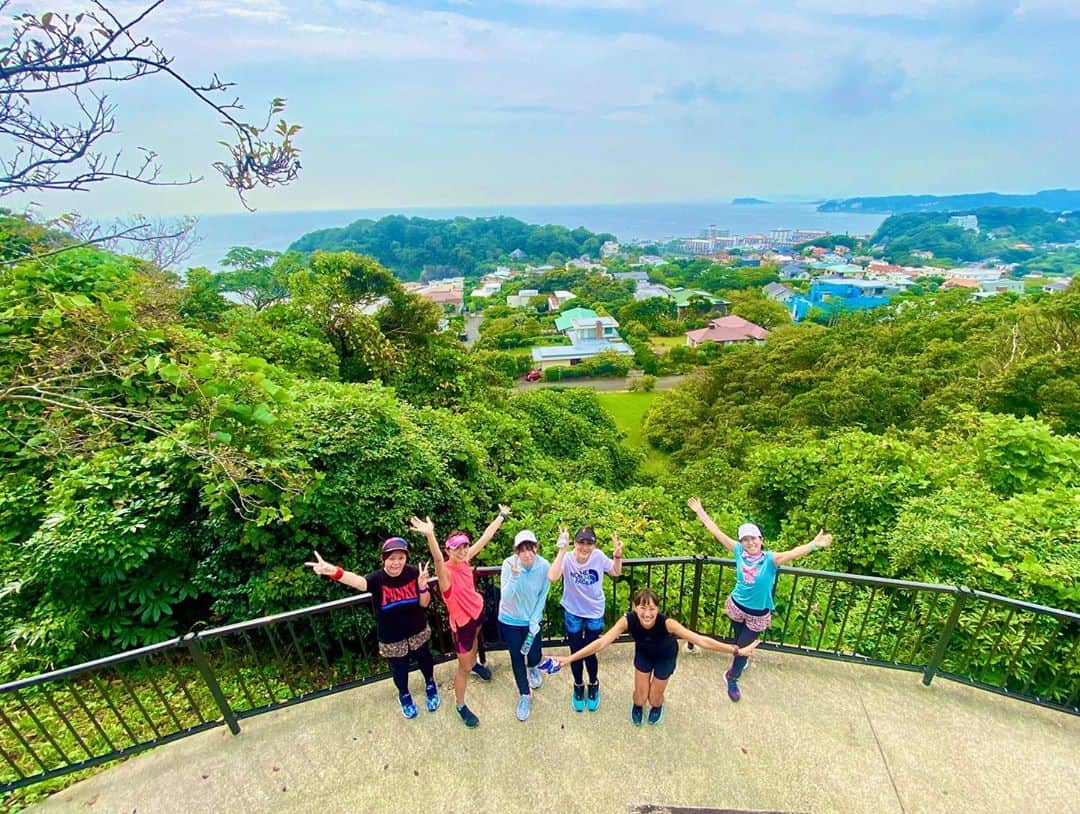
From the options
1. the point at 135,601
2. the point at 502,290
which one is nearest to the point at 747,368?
the point at 135,601

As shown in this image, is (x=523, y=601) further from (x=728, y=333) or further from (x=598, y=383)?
(x=728, y=333)

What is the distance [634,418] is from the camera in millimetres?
33188

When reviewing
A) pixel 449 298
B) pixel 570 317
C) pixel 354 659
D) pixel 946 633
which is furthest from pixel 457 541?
pixel 449 298

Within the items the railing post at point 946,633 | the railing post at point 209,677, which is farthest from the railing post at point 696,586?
the railing post at point 209,677

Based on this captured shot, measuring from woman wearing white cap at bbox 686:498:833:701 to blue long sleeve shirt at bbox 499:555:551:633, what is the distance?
1243mm

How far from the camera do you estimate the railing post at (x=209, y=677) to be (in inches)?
132

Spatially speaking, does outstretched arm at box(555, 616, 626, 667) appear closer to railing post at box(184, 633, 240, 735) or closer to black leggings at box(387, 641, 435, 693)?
black leggings at box(387, 641, 435, 693)

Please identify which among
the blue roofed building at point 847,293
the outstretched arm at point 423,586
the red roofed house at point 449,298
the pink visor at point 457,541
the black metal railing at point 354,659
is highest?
the pink visor at point 457,541

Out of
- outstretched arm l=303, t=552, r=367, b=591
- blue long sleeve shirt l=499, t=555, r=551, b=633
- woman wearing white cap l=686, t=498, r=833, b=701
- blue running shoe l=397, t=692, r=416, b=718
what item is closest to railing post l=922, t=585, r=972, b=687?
woman wearing white cap l=686, t=498, r=833, b=701

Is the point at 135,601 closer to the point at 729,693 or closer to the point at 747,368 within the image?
the point at 729,693

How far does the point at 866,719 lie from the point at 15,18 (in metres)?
6.65

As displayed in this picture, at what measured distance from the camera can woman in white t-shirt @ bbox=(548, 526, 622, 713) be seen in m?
3.55

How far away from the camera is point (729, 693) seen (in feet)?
12.7

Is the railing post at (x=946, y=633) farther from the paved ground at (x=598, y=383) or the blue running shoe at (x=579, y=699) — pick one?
the paved ground at (x=598, y=383)
